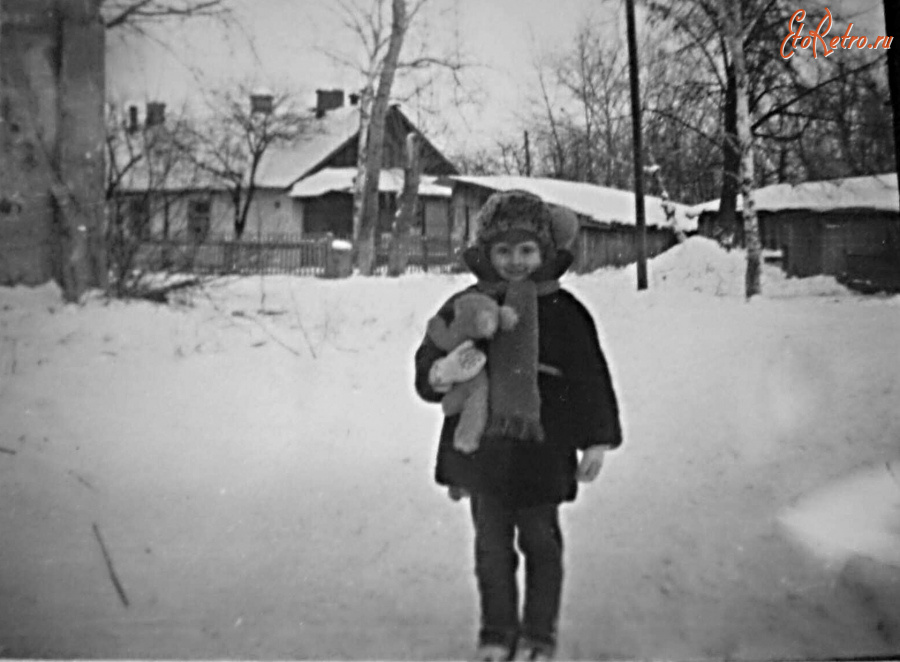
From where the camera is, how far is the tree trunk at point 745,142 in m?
2.92

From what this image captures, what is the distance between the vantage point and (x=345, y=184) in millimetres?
3465

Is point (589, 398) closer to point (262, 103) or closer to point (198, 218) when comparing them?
point (198, 218)

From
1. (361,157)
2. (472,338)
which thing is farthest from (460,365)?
(361,157)

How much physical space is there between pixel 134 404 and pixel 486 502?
1.52 meters

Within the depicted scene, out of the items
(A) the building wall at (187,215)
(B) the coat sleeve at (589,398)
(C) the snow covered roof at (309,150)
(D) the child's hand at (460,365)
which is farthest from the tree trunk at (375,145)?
(B) the coat sleeve at (589,398)

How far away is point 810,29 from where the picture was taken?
2.96 m

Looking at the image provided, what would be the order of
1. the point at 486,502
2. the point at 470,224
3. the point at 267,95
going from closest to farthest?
the point at 486,502 < the point at 470,224 < the point at 267,95

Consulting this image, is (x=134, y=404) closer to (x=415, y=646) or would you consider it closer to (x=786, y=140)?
(x=415, y=646)

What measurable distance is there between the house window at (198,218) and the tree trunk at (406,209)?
0.83 metres

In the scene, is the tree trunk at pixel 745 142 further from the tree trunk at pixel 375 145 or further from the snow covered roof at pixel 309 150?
the snow covered roof at pixel 309 150

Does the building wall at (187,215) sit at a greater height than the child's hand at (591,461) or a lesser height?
greater

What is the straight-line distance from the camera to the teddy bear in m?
2.14

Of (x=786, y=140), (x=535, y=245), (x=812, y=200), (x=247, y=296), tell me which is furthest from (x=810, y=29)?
(x=247, y=296)

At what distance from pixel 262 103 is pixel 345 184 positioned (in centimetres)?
56
